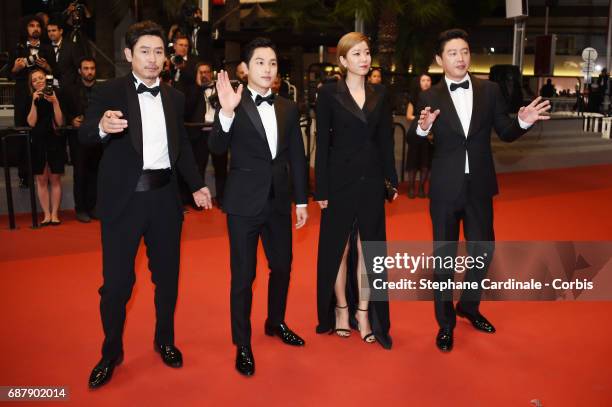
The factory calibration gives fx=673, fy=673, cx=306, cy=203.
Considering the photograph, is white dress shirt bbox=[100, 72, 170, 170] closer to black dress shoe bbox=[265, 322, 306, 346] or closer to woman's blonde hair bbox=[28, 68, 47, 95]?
black dress shoe bbox=[265, 322, 306, 346]

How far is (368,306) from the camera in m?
4.50

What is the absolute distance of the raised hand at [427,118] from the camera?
4172mm

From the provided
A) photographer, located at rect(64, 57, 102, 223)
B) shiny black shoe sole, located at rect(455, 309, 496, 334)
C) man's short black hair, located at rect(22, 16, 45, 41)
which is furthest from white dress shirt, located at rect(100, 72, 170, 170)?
man's short black hair, located at rect(22, 16, 45, 41)

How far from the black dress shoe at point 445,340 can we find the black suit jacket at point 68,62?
5.84 metres

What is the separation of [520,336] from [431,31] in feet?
54.1

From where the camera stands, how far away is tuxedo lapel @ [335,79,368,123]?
13.7ft

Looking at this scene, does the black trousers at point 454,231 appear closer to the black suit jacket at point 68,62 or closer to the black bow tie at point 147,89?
the black bow tie at point 147,89

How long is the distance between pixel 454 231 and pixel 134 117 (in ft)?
7.09

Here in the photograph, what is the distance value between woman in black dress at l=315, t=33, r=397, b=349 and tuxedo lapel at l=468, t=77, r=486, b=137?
20.6 inches

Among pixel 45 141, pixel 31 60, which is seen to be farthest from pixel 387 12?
pixel 45 141

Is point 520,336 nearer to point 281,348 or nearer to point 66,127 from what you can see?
point 281,348

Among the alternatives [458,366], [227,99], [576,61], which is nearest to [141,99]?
[227,99]

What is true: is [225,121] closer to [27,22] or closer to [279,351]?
[279,351]

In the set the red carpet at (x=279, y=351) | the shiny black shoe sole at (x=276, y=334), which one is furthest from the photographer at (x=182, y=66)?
the shiny black shoe sole at (x=276, y=334)
